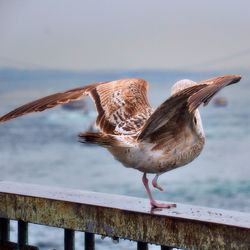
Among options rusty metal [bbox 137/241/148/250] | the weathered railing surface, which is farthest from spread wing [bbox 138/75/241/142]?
rusty metal [bbox 137/241/148/250]

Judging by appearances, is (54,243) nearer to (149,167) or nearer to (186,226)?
(149,167)

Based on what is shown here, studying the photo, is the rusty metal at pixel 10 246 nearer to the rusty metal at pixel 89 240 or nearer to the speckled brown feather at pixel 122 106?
the rusty metal at pixel 89 240

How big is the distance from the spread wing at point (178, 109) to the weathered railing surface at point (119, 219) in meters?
0.52

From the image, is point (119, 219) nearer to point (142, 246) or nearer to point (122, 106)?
point (142, 246)

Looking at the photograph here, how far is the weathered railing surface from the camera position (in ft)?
10.7

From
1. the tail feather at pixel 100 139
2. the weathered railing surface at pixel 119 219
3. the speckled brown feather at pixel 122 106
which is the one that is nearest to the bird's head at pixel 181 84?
the speckled brown feather at pixel 122 106

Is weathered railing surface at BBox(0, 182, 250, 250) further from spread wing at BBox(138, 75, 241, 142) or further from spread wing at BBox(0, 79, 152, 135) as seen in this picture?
spread wing at BBox(0, 79, 152, 135)

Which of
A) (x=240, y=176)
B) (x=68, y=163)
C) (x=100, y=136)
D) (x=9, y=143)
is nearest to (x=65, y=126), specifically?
(x=9, y=143)

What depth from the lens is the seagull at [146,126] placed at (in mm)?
4215

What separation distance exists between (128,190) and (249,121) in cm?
2549

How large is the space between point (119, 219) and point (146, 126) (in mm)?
1037

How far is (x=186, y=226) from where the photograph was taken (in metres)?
3.33

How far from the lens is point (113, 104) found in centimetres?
487

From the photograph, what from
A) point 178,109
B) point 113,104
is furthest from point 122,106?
point 178,109
